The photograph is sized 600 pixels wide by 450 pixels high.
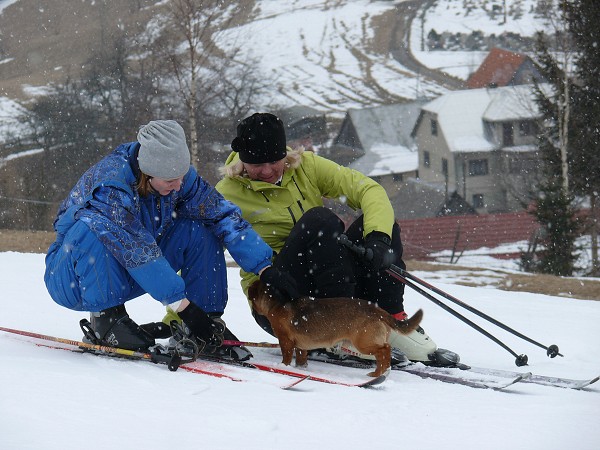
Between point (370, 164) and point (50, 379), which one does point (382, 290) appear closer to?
point (50, 379)

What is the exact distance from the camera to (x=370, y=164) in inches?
1639

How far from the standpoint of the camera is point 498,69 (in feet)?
147

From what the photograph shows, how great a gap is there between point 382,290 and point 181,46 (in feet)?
48.3

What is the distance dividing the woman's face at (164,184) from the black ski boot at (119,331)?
21.8 inches

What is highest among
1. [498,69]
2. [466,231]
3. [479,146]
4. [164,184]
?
[498,69]

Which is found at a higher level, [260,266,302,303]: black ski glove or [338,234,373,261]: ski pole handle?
[338,234,373,261]: ski pole handle

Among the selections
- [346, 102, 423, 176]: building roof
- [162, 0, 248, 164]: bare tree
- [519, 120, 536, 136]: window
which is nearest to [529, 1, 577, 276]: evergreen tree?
[162, 0, 248, 164]: bare tree

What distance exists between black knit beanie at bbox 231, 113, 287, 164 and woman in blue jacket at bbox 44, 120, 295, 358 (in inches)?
9.5

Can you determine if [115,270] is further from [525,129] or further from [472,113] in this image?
[472,113]

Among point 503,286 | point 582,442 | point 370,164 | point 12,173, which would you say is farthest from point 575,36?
point 370,164

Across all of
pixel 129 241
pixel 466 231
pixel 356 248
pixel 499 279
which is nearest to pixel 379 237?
pixel 356 248

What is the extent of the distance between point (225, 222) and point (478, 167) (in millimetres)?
37200

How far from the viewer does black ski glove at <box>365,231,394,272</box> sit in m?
3.14

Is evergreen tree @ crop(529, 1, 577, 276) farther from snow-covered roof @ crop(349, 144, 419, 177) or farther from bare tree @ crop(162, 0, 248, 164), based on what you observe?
snow-covered roof @ crop(349, 144, 419, 177)
